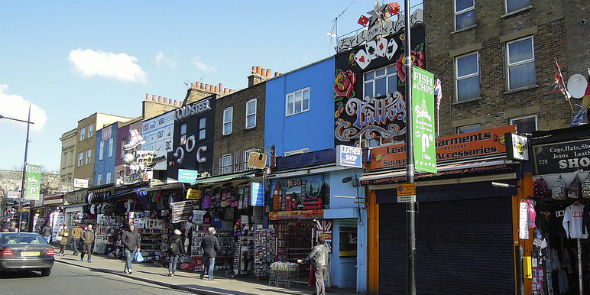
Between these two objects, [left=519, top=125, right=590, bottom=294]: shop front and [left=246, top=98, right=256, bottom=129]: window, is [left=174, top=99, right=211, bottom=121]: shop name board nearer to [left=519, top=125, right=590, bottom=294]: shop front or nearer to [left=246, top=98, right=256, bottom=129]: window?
[left=246, top=98, right=256, bottom=129]: window

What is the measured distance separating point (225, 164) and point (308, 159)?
9824 millimetres

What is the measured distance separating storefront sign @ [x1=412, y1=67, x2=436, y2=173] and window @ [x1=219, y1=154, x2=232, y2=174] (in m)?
16.3

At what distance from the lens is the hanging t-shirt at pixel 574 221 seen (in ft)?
35.7

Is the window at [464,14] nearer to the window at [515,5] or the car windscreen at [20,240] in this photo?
the window at [515,5]

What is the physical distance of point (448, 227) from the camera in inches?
526

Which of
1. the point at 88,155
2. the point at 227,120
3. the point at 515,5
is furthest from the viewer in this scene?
the point at 88,155

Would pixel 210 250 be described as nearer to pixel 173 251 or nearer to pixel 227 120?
pixel 173 251

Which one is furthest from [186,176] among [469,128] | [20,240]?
[469,128]

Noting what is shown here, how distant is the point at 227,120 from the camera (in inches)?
1067

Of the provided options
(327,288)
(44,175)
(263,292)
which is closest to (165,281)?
(263,292)

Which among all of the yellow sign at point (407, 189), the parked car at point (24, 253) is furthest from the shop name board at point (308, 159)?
the parked car at point (24, 253)

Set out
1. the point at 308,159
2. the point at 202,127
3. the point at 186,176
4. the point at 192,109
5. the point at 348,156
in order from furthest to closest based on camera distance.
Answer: the point at 192,109
the point at 202,127
the point at 186,176
the point at 308,159
the point at 348,156

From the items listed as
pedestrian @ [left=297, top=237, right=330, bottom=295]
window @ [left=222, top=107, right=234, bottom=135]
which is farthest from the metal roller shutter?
window @ [left=222, top=107, right=234, bottom=135]

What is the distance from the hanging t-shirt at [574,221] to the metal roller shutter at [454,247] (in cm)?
122
